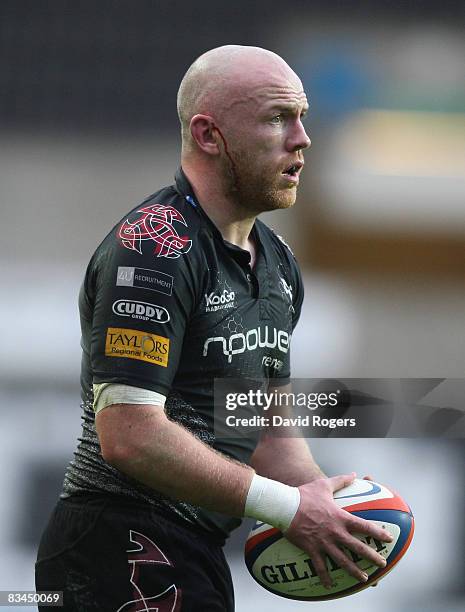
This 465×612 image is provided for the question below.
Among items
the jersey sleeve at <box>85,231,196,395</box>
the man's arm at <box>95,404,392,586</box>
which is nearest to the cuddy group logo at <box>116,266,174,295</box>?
the jersey sleeve at <box>85,231,196,395</box>

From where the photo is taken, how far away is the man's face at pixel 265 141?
2053 millimetres

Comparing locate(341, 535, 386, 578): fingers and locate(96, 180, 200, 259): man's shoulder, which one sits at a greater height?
locate(96, 180, 200, 259): man's shoulder

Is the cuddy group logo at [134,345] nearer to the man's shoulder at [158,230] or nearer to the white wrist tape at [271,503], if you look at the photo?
the man's shoulder at [158,230]

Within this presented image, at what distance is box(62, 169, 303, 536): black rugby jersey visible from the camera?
1854mm

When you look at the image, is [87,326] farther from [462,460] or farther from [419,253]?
[419,253]

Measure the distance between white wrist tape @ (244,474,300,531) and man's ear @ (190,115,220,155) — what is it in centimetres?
70

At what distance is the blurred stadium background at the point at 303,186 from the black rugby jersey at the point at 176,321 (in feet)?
7.26

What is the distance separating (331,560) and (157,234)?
74 centimetres

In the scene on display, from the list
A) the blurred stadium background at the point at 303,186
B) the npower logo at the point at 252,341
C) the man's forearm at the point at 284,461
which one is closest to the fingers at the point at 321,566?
the man's forearm at the point at 284,461

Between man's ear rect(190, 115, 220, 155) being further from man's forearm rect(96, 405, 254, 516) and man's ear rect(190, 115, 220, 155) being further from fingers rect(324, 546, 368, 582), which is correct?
fingers rect(324, 546, 368, 582)

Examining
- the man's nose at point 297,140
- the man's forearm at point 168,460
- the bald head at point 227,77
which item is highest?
the bald head at point 227,77

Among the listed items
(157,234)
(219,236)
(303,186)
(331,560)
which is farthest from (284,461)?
(303,186)

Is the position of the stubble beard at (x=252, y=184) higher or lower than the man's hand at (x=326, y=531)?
higher

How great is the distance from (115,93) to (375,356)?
6.68ft
